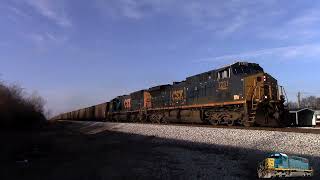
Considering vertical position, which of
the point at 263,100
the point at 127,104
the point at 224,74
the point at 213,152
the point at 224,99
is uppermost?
the point at 224,74

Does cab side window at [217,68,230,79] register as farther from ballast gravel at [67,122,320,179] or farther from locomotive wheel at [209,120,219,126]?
ballast gravel at [67,122,320,179]

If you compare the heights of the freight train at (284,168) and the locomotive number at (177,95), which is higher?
the locomotive number at (177,95)

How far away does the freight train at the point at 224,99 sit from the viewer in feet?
65.5

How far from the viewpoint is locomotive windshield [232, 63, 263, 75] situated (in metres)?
22.0

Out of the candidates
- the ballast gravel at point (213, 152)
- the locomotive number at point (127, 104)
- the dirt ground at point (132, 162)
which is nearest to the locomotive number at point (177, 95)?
the ballast gravel at point (213, 152)

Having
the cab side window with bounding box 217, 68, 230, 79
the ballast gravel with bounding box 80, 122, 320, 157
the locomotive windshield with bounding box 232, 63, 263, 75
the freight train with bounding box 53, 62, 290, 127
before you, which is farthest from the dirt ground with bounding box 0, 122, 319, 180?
the cab side window with bounding box 217, 68, 230, 79

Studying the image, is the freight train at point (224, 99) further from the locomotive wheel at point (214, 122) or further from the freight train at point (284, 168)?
the freight train at point (284, 168)

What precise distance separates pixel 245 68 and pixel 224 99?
2.05 metres

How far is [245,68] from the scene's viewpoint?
72.8 feet

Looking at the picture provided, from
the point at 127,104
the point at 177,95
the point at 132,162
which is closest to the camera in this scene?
the point at 132,162

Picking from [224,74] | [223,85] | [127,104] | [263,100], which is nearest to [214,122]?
[223,85]

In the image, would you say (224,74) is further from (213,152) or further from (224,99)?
(213,152)

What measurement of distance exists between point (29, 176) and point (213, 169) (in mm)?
4703

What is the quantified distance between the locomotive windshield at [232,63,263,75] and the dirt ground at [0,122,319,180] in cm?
680
